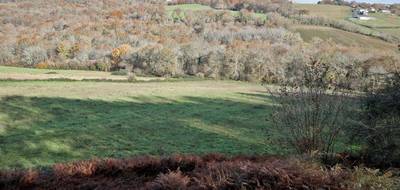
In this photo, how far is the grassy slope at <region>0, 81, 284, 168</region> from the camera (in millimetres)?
13594

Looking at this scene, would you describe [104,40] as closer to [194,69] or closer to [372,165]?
[194,69]

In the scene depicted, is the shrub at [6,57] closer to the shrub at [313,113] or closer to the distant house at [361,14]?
the shrub at [313,113]

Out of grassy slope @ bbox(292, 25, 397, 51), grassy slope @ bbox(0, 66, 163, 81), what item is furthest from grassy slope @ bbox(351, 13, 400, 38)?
grassy slope @ bbox(0, 66, 163, 81)

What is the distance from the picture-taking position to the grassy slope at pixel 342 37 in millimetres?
72312

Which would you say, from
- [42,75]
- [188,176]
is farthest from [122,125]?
[42,75]

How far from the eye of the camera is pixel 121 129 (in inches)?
695

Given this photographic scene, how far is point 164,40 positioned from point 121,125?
6845cm

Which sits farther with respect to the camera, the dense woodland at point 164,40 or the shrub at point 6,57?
the shrub at point 6,57

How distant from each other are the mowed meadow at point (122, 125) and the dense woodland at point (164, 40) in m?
19.8

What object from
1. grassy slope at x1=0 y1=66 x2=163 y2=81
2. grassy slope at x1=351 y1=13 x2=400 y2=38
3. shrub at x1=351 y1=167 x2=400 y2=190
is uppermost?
shrub at x1=351 y1=167 x2=400 y2=190

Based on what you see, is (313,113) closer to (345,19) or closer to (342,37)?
(342,37)

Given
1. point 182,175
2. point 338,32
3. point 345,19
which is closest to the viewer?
point 182,175

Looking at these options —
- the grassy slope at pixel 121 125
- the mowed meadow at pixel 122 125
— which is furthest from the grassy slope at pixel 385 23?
the grassy slope at pixel 121 125

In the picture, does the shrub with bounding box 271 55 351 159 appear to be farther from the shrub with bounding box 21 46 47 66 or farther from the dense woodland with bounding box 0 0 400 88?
the shrub with bounding box 21 46 47 66
